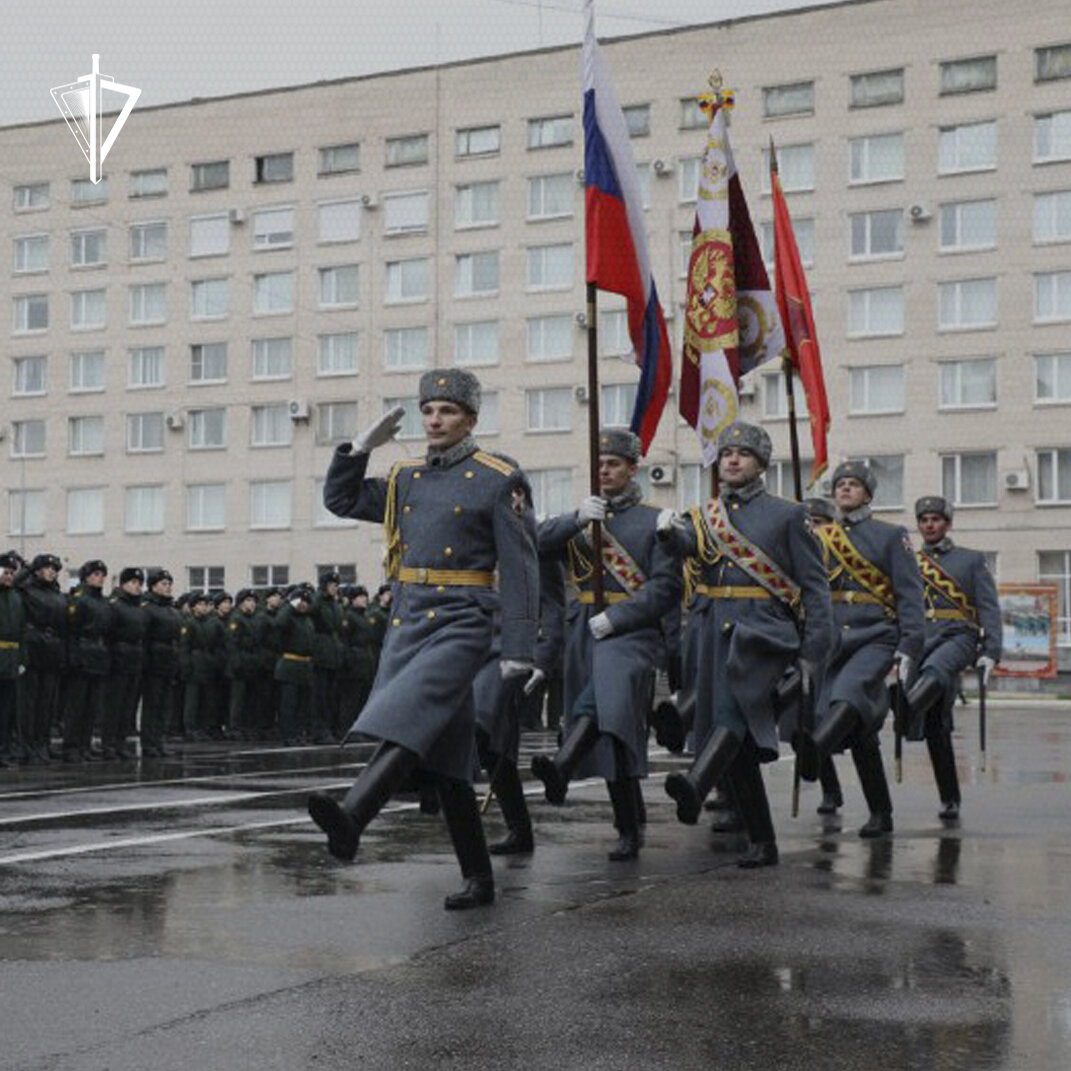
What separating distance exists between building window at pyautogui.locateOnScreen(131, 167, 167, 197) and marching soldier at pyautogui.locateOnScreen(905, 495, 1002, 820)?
5318 cm

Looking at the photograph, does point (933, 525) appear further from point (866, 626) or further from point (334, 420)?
point (334, 420)

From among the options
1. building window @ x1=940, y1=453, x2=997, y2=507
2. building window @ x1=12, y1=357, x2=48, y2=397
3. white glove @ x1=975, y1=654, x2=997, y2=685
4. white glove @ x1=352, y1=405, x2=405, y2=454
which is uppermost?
building window @ x1=12, y1=357, x2=48, y2=397

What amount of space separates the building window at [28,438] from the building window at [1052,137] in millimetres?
33573

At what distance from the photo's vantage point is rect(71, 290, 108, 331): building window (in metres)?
62.9

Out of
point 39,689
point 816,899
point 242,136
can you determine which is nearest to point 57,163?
point 242,136

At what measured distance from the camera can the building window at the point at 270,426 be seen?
196 ft

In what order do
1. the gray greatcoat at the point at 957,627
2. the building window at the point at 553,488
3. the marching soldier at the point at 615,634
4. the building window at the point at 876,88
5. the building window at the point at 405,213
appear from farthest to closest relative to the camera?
the building window at the point at 405,213 < the building window at the point at 553,488 < the building window at the point at 876,88 < the gray greatcoat at the point at 957,627 < the marching soldier at the point at 615,634

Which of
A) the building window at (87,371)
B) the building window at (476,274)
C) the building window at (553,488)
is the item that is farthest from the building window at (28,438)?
the building window at (553,488)

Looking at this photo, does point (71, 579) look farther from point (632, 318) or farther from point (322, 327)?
point (632, 318)

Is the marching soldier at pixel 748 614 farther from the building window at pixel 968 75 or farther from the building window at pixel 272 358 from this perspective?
the building window at pixel 272 358

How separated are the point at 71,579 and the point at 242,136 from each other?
15.4m

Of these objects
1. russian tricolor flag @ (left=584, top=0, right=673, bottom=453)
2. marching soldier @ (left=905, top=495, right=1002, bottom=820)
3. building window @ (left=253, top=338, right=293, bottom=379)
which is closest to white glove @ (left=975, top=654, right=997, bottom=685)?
marching soldier @ (left=905, top=495, right=1002, bottom=820)

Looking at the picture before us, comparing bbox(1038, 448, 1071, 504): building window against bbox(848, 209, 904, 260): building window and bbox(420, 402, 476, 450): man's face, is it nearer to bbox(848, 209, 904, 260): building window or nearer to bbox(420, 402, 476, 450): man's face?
bbox(848, 209, 904, 260): building window

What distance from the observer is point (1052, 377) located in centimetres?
4988
